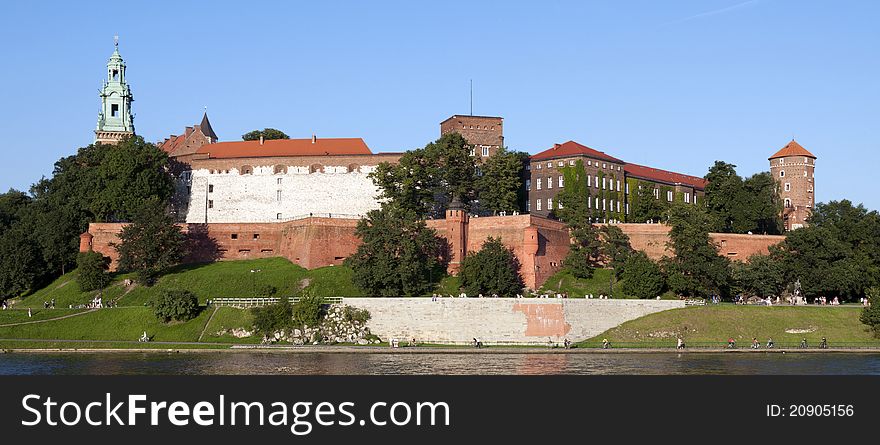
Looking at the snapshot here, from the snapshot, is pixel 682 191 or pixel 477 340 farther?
pixel 682 191

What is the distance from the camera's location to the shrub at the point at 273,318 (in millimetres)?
50406

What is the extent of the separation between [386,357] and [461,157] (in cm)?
2633

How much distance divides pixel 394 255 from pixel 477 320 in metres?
7.32

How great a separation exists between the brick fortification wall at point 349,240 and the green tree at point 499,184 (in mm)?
5271

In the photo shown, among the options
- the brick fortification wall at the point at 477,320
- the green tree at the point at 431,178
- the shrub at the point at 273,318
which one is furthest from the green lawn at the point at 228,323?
the green tree at the point at 431,178

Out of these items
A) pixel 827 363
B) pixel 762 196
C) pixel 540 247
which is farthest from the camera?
pixel 762 196

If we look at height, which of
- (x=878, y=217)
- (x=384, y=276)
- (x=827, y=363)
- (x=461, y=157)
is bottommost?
(x=827, y=363)

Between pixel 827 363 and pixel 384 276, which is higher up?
pixel 384 276

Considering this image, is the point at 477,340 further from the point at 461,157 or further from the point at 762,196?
the point at 762,196

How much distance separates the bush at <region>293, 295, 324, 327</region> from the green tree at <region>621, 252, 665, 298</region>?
18.8 m

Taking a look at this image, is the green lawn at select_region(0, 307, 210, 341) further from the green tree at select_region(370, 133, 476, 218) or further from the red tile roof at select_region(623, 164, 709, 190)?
the red tile roof at select_region(623, 164, 709, 190)

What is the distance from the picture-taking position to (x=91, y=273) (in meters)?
60.4
